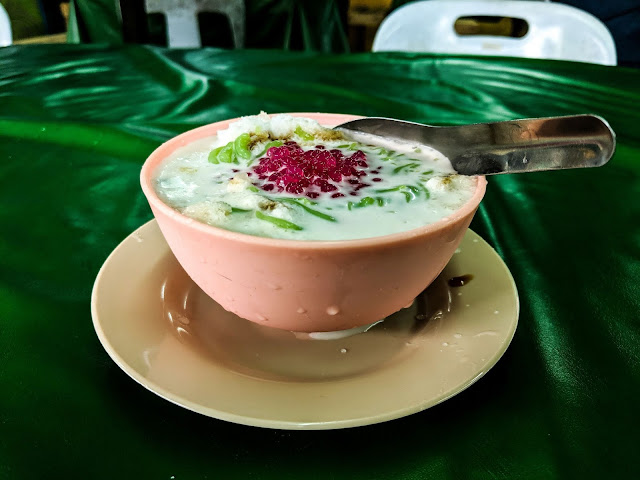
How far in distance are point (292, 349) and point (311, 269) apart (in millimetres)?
154

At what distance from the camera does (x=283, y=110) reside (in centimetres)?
151

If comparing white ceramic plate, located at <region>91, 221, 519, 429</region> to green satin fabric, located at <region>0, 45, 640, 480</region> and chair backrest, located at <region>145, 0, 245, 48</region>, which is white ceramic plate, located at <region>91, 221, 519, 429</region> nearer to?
green satin fabric, located at <region>0, 45, 640, 480</region>

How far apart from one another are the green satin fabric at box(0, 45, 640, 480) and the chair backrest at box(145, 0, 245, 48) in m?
1.13

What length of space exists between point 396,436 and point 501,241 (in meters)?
0.53

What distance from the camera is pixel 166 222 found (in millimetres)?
648

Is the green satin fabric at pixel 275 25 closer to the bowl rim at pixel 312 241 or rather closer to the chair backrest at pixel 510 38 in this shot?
the chair backrest at pixel 510 38

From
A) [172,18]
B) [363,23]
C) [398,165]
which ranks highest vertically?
[398,165]

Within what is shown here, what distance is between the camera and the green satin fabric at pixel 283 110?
558 millimetres

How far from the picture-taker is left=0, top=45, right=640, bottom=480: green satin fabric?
0.56 meters

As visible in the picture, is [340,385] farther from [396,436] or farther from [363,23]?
[363,23]

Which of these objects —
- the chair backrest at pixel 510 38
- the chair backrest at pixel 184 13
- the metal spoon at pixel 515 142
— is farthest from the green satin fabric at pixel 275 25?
the metal spoon at pixel 515 142

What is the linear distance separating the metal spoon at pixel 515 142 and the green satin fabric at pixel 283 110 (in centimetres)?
22

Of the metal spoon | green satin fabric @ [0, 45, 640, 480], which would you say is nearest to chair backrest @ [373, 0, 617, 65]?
green satin fabric @ [0, 45, 640, 480]

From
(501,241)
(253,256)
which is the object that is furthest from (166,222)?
(501,241)
